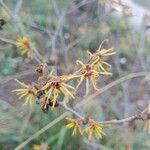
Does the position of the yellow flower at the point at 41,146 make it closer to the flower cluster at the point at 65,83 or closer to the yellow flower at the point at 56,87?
the flower cluster at the point at 65,83

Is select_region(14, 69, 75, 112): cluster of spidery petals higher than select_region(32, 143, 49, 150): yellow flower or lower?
higher

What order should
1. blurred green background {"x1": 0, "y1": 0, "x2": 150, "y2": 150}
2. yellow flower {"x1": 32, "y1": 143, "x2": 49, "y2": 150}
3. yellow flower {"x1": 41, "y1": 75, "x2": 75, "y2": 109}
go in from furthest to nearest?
1. blurred green background {"x1": 0, "y1": 0, "x2": 150, "y2": 150}
2. yellow flower {"x1": 32, "y1": 143, "x2": 49, "y2": 150}
3. yellow flower {"x1": 41, "y1": 75, "x2": 75, "y2": 109}

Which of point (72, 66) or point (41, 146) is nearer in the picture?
point (41, 146)

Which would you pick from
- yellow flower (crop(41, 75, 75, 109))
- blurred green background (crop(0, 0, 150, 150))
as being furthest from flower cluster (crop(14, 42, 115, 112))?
blurred green background (crop(0, 0, 150, 150))

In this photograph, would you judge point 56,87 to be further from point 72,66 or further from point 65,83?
point 72,66

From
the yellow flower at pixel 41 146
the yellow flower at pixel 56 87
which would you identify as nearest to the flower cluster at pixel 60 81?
the yellow flower at pixel 56 87

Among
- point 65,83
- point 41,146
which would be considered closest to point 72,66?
point 41,146

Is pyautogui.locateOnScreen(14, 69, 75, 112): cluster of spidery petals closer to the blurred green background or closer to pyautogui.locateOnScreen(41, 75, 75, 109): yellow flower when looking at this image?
pyautogui.locateOnScreen(41, 75, 75, 109): yellow flower

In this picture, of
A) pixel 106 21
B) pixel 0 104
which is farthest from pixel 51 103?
pixel 106 21
